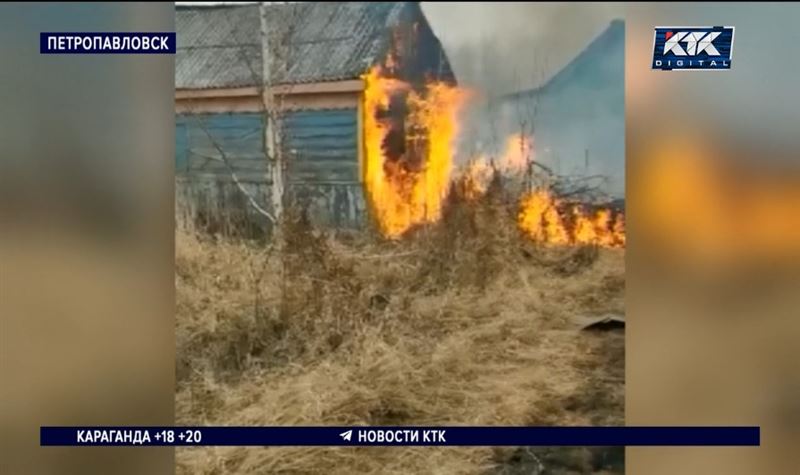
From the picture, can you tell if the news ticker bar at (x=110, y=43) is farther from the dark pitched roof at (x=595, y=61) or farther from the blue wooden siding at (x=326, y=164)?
the dark pitched roof at (x=595, y=61)

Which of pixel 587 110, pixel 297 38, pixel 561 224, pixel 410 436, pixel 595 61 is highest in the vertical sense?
pixel 297 38

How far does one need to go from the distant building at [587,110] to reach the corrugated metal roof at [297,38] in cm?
53

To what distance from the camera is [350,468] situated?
3.12 m

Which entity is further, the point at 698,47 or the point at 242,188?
the point at 242,188

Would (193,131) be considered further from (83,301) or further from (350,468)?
(350,468)

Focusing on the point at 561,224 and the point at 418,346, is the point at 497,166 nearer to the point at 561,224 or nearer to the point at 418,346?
the point at 561,224

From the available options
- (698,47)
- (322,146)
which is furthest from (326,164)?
(698,47)

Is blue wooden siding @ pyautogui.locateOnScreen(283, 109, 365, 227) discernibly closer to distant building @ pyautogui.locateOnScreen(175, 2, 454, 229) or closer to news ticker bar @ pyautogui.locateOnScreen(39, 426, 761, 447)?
distant building @ pyautogui.locateOnScreen(175, 2, 454, 229)

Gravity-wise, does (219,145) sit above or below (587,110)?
below

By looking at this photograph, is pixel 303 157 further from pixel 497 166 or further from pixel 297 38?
pixel 497 166

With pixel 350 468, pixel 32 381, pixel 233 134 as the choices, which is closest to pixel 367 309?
pixel 350 468

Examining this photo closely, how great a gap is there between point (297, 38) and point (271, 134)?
36cm

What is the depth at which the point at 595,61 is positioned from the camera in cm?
303

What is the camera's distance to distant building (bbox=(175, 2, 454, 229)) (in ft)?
10.1
